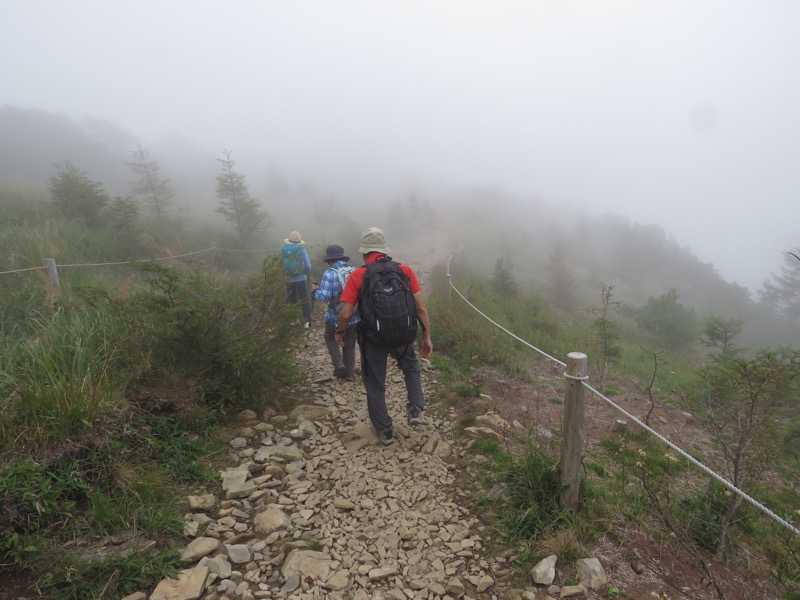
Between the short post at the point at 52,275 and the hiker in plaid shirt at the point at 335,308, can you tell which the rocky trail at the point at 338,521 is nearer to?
the hiker in plaid shirt at the point at 335,308

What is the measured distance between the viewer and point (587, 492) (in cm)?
292

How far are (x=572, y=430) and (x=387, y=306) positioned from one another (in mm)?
1828

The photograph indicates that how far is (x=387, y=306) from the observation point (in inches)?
148

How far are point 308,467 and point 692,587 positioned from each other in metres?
2.91

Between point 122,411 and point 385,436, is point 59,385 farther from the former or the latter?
point 385,436

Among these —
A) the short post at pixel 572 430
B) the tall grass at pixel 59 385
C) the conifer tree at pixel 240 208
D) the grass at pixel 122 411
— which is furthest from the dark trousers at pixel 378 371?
the conifer tree at pixel 240 208

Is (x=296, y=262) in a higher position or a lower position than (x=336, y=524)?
higher

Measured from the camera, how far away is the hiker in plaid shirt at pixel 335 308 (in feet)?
18.0

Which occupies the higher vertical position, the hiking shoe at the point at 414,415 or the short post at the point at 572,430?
the short post at the point at 572,430

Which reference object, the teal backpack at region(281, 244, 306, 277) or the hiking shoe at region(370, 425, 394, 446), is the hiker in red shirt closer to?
the hiking shoe at region(370, 425, 394, 446)

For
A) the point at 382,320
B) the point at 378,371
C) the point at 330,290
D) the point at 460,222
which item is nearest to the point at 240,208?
the point at 330,290

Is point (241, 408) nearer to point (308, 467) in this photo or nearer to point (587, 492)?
point (308, 467)

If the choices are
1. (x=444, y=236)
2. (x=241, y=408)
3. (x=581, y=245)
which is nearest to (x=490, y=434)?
(x=241, y=408)

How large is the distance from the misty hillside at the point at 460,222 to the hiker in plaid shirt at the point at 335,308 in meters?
18.7
